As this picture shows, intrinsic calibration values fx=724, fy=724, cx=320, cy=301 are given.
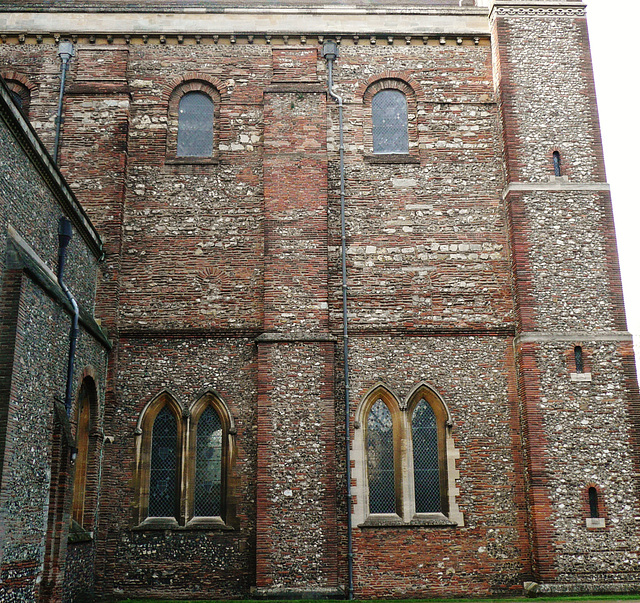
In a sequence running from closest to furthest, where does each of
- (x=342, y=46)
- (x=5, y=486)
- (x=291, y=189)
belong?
(x=5, y=486), (x=291, y=189), (x=342, y=46)

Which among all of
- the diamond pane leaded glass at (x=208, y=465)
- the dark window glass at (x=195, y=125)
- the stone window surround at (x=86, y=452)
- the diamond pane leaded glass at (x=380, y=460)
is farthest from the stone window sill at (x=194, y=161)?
the diamond pane leaded glass at (x=380, y=460)

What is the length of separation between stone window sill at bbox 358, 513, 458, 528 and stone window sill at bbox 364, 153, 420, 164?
7.73m

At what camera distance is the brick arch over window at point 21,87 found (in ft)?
55.6

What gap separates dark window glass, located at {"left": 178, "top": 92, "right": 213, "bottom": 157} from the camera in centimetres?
1686

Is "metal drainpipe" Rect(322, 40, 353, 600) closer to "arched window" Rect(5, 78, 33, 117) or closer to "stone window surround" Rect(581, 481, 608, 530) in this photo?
"stone window surround" Rect(581, 481, 608, 530)

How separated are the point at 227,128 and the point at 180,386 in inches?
239

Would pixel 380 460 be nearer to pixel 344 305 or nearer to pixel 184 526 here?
pixel 344 305

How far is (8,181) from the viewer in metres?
10.5

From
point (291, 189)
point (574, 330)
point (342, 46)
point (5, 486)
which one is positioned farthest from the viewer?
point (342, 46)

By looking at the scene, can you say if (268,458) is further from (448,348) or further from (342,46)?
(342,46)

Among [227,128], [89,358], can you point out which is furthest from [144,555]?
[227,128]

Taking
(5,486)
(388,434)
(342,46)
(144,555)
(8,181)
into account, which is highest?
(342,46)

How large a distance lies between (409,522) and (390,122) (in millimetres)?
9040

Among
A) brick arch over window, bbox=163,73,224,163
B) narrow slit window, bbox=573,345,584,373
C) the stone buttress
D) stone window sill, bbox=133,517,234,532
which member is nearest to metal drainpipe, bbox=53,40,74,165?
brick arch over window, bbox=163,73,224,163
